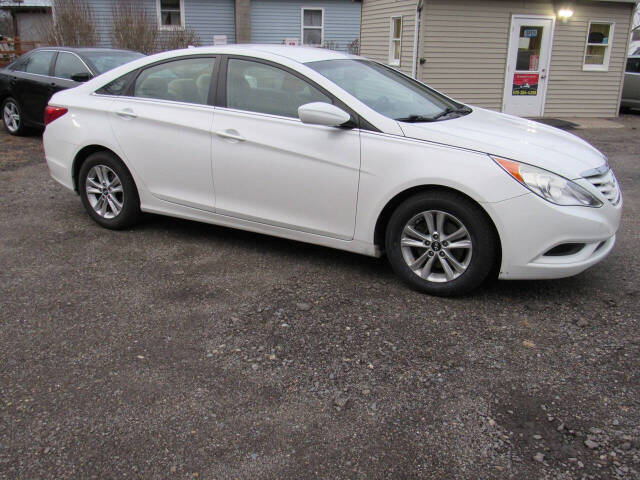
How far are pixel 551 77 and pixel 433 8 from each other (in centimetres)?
361

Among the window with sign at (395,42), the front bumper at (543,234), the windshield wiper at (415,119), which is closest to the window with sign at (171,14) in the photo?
the window with sign at (395,42)

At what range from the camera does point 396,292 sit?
4.28 meters

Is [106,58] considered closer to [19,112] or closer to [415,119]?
[19,112]

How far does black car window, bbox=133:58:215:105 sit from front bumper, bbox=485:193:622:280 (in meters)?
2.53

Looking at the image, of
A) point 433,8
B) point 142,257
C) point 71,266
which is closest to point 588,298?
point 142,257

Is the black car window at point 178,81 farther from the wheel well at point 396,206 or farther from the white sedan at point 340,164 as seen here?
the wheel well at point 396,206

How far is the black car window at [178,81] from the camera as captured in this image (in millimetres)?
4906

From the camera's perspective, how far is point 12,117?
1103 centimetres

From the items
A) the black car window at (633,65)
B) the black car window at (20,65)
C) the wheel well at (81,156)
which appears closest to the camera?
the wheel well at (81,156)

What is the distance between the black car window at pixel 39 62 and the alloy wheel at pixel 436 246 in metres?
8.49

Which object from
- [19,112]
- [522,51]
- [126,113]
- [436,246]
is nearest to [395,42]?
[522,51]

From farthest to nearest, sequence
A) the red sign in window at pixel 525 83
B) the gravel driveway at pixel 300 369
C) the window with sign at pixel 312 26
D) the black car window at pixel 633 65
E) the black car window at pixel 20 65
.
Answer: the window with sign at pixel 312 26
the black car window at pixel 633 65
the red sign in window at pixel 525 83
the black car window at pixel 20 65
the gravel driveway at pixel 300 369

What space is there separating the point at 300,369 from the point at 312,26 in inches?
932

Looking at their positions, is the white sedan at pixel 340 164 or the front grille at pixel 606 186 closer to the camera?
the white sedan at pixel 340 164
